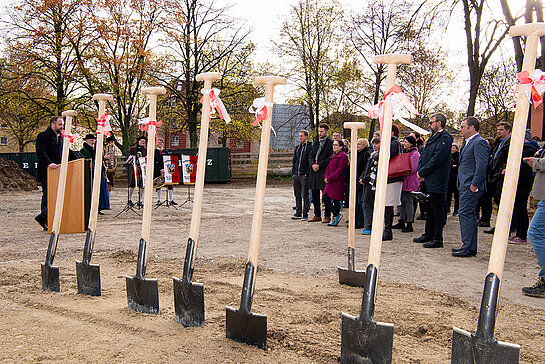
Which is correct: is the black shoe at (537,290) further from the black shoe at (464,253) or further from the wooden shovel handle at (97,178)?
the wooden shovel handle at (97,178)

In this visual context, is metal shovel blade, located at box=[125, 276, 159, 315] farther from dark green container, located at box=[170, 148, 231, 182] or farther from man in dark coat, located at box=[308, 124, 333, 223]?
dark green container, located at box=[170, 148, 231, 182]

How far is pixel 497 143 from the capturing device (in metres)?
8.37

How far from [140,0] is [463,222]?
22903mm

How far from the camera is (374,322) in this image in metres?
2.69

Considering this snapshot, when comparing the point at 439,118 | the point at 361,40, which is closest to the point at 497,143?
the point at 439,118

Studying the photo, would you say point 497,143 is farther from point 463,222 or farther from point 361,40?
point 361,40

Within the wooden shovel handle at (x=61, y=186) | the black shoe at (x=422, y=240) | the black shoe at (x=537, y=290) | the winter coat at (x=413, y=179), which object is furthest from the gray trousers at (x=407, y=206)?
the wooden shovel handle at (x=61, y=186)

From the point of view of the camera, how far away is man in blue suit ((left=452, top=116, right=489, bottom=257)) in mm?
6008

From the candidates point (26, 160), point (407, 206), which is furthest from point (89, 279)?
point (26, 160)

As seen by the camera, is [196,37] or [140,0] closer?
[140,0]

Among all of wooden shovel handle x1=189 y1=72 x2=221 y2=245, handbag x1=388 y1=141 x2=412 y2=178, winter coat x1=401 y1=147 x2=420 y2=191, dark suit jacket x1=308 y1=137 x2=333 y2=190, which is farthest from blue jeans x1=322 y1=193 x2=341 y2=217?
wooden shovel handle x1=189 y1=72 x2=221 y2=245

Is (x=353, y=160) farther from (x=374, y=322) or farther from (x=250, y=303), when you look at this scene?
(x=374, y=322)

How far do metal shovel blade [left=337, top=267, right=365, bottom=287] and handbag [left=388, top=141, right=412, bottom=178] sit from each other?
3.33 metres

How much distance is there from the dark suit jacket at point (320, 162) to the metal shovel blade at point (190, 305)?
644 centimetres
